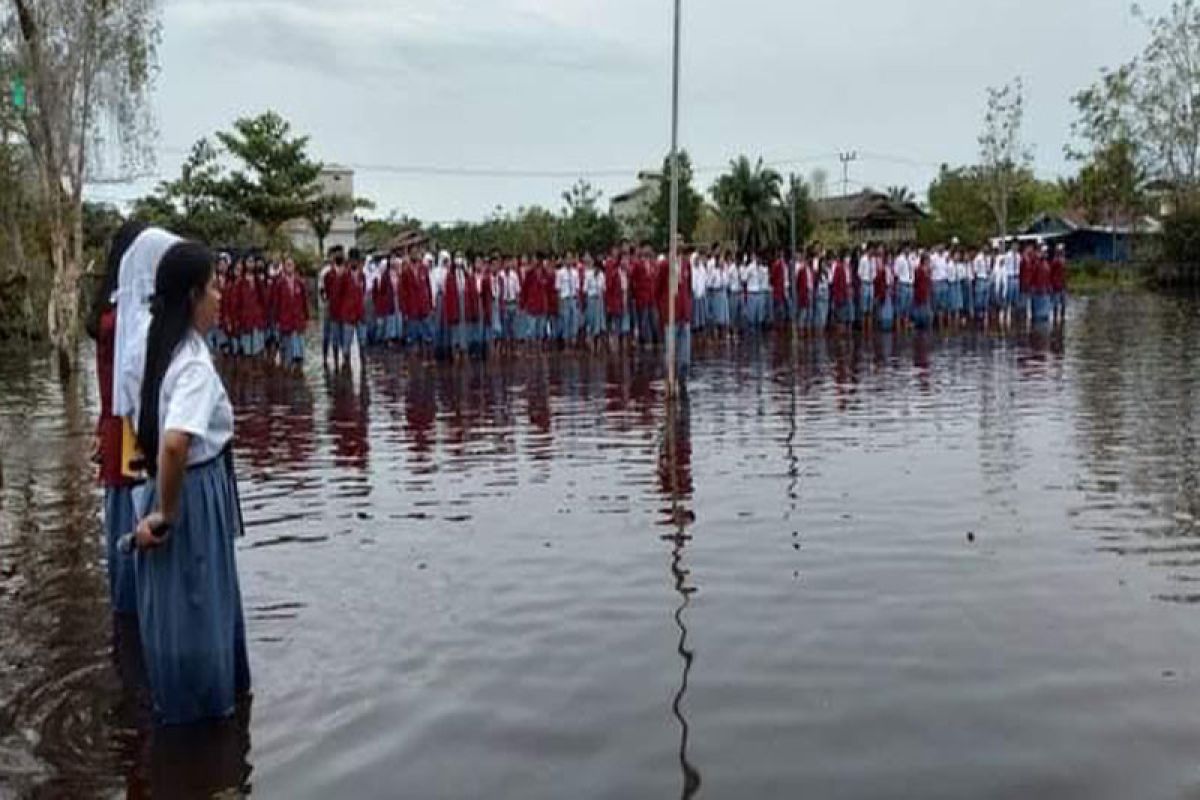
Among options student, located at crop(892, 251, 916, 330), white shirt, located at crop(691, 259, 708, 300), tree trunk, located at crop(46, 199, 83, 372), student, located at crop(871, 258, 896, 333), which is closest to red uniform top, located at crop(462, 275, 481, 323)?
white shirt, located at crop(691, 259, 708, 300)

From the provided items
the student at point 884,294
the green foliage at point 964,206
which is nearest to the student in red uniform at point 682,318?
the student at point 884,294

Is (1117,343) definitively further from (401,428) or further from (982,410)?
(401,428)

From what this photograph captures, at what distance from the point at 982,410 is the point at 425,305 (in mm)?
11754

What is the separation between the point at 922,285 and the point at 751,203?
37988 millimetres

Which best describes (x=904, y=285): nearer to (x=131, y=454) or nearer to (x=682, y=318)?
(x=682, y=318)

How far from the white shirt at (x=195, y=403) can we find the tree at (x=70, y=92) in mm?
21387

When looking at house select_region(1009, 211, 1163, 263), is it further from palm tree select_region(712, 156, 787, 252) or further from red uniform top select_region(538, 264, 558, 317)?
red uniform top select_region(538, 264, 558, 317)

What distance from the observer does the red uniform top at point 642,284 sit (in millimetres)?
23953

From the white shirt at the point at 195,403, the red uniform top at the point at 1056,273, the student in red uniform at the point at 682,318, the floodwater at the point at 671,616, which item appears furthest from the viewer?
the red uniform top at the point at 1056,273

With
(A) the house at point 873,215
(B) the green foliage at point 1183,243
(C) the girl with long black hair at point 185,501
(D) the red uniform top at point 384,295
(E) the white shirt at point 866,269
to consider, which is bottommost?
(C) the girl with long black hair at point 185,501

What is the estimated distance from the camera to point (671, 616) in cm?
664

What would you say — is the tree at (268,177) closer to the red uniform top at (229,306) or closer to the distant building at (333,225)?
the distant building at (333,225)

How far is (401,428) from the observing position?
47.6 feet

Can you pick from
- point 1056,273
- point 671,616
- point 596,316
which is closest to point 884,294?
point 1056,273
